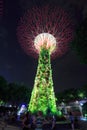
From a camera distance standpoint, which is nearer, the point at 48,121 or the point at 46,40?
the point at 48,121

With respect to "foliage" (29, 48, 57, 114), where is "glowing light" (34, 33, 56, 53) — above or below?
above

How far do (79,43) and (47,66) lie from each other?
11.0 meters

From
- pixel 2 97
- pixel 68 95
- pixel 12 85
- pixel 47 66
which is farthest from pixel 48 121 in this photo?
pixel 68 95

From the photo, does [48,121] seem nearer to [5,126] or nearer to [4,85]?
[5,126]

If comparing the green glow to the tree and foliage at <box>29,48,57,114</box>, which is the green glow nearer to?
foliage at <box>29,48,57,114</box>

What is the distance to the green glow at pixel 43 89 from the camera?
1518 inches

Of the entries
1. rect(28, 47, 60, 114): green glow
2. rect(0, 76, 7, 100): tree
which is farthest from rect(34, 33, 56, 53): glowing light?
rect(0, 76, 7, 100): tree

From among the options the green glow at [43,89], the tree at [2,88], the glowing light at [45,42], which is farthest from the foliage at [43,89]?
the tree at [2,88]

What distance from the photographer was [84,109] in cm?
6041

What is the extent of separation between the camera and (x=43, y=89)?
39.2m

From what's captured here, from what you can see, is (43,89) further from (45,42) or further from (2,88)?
(2,88)

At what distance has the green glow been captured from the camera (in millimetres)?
38562

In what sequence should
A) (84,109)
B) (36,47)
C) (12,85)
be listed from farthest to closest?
1. (12,85)
2. (84,109)
3. (36,47)

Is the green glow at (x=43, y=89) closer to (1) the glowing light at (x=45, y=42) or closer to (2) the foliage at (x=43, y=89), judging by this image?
(2) the foliage at (x=43, y=89)
